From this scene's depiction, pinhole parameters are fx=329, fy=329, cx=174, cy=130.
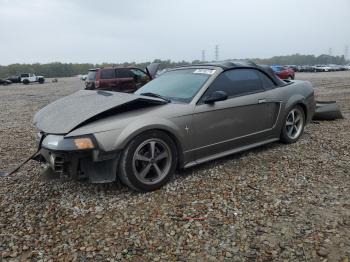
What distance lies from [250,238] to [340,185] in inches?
64.7

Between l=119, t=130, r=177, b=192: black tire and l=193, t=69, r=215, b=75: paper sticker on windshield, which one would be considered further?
l=193, t=69, r=215, b=75: paper sticker on windshield

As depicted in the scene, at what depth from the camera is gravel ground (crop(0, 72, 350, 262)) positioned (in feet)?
8.88

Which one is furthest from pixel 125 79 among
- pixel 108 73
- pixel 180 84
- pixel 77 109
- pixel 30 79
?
pixel 30 79

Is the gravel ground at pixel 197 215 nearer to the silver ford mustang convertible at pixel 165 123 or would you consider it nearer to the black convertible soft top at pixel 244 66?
the silver ford mustang convertible at pixel 165 123

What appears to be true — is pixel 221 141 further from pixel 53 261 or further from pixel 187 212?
pixel 53 261

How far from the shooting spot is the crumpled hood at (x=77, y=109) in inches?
140

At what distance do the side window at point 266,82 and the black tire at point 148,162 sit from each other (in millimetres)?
2028

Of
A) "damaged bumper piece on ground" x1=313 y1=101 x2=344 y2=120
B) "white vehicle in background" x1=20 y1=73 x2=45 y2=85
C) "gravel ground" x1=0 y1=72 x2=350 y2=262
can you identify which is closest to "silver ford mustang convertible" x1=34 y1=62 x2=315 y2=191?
"gravel ground" x1=0 y1=72 x2=350 y2=262

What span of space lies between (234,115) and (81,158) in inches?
82.7

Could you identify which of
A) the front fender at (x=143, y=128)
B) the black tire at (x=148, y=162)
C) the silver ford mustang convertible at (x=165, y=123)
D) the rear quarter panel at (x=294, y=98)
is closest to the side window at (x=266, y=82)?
the silver ford mustang convertible at (x=165, y=123)

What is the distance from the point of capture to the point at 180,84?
14.9 ft

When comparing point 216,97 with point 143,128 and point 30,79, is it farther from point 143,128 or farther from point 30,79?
point 30,79

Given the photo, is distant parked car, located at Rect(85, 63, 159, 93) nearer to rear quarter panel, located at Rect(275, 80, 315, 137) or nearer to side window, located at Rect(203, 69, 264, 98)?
rear quarter panel, located at Rect(275, 80, 315, 137)

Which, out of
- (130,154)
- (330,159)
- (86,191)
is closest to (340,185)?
(330,159)
